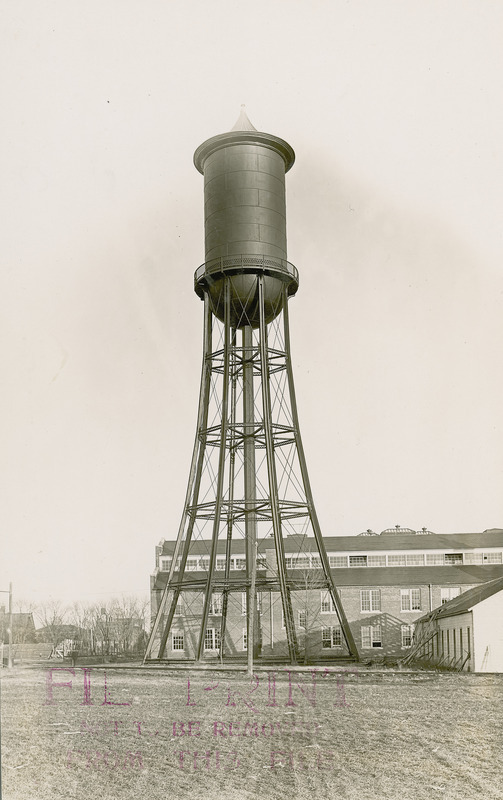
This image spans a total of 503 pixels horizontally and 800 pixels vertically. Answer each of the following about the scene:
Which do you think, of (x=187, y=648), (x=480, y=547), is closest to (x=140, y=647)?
(x=187, y=648)

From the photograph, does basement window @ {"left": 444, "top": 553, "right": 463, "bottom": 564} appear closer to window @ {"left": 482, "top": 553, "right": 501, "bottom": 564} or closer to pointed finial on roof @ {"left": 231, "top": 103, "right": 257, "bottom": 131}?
window @ {"left": 482, "top": 553, "right": 501, "bottom": 564}

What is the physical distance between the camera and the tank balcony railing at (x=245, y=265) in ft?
88.3

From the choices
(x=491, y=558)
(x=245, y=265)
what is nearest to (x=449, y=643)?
(x=245, y=265)

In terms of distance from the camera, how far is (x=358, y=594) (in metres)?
48.7

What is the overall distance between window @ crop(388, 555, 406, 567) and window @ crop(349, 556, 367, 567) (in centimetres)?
153

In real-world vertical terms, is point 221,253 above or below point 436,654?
above

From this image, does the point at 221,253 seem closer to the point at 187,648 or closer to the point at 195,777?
the point at 195,777

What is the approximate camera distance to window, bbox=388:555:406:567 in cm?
5235

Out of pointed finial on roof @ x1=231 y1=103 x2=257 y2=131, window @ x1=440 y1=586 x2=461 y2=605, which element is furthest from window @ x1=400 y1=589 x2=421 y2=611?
pointed finial on roof @ x1=231 y1=103 x2=257 y2=131

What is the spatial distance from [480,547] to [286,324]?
32.1m

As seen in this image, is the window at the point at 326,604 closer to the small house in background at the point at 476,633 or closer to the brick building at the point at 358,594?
the brick building at the point at 358,594

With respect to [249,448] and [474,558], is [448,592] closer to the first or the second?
[474,558]

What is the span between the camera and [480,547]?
54.4 meters

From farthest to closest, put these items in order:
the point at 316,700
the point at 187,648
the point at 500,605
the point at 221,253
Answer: the point at 187,648
the point at 500,605
the point at 221,253
the point at 316,700
